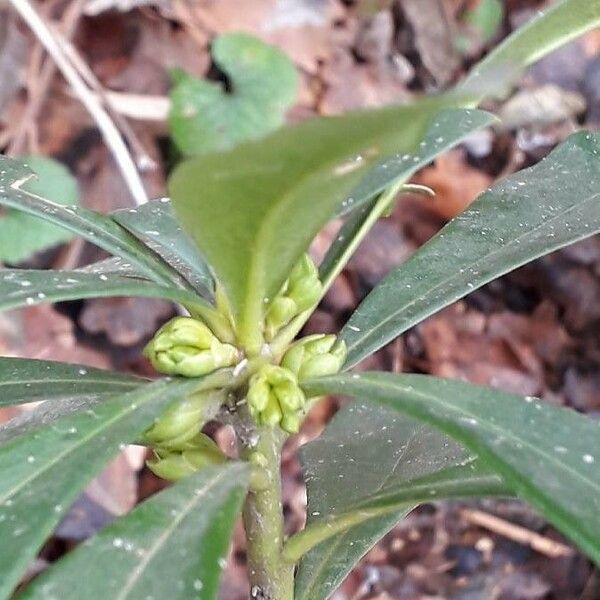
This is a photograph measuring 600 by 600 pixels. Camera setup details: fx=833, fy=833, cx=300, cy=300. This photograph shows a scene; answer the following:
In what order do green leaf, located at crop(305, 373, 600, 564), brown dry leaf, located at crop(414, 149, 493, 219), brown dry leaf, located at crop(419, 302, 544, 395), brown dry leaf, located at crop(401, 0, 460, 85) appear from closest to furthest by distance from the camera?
1. green leaf, located at crop(305, 373, 600, 564)
2. brown dry leaf, located at crop(419, 302, 544, 395)
3. brown dry leaf, located at crop(414, 149, 493, 219)
4. brown dry leaf, located at crop(401, 0, 460, 85)

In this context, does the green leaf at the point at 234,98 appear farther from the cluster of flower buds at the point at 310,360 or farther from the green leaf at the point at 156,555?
the green leaf at the point at 156,555

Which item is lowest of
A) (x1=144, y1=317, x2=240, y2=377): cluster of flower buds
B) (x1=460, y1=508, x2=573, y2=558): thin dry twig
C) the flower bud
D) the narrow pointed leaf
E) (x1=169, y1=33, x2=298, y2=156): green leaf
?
(x1=460, y1=508, x2=573, y2=558): thin dry twig

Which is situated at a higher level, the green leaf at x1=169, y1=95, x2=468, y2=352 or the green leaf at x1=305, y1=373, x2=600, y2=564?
the green leaf at x1=169, y1=95, x2=468, y2=352

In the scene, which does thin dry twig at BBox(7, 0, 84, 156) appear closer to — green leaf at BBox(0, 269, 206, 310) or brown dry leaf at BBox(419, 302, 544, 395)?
brown dry leaf at BBox(419, 302, 544, 395)

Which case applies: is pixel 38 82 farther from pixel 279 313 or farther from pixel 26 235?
pixel 279 313

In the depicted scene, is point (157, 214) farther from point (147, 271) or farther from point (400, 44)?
point (400, 44)

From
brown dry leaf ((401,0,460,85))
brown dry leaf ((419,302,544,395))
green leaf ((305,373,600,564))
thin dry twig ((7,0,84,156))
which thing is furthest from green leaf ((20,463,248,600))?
brown dry leaf ((401,0,460,85))

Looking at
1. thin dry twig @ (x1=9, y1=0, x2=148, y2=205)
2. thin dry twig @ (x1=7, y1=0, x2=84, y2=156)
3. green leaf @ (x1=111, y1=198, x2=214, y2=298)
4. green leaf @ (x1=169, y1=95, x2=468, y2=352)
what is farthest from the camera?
thin dry twig @ (x1=7, y1=0, x2=84, y2=156)
